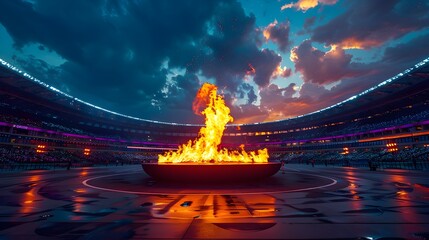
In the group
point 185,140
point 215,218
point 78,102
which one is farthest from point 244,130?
point 215,218

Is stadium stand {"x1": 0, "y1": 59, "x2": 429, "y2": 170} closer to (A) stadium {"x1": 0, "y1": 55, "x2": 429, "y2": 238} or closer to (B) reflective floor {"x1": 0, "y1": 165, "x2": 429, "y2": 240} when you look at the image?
(A) stadium {"x1": 0, "y1": 55, "x2": 429, "y2": 238}

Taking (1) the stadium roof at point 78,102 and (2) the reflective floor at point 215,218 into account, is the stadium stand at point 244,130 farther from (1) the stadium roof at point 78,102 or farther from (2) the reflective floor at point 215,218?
(2) the reflective floor at point 215,218

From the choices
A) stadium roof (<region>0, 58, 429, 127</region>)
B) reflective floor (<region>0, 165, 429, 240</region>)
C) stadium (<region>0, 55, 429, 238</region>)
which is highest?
stadium roof (<region>0, 58, 429, 127</region>)

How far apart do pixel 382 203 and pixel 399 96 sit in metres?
67.2

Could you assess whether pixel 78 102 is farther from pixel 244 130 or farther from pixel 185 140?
pixel 244 130

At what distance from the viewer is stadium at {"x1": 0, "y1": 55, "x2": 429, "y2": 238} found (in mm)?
7086

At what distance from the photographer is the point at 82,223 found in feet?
19.3

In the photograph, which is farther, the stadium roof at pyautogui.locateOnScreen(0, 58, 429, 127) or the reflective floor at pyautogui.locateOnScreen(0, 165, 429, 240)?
the stadium roof at pyautogui.locateOnScreen(0, 58, 429, 127)

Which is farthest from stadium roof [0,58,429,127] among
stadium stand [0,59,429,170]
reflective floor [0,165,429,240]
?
reflective floor [0,165,429,240]

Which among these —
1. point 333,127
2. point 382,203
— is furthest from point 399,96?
point 382,203

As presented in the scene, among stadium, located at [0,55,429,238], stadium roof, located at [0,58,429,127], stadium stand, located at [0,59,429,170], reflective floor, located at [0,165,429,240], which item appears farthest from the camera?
stadium stand, located at [0,59,429,170]

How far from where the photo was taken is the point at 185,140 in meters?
110

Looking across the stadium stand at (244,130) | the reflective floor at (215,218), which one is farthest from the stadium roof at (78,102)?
the reflective floor at (215,218)

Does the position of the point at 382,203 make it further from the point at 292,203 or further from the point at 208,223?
the point at 208,223
